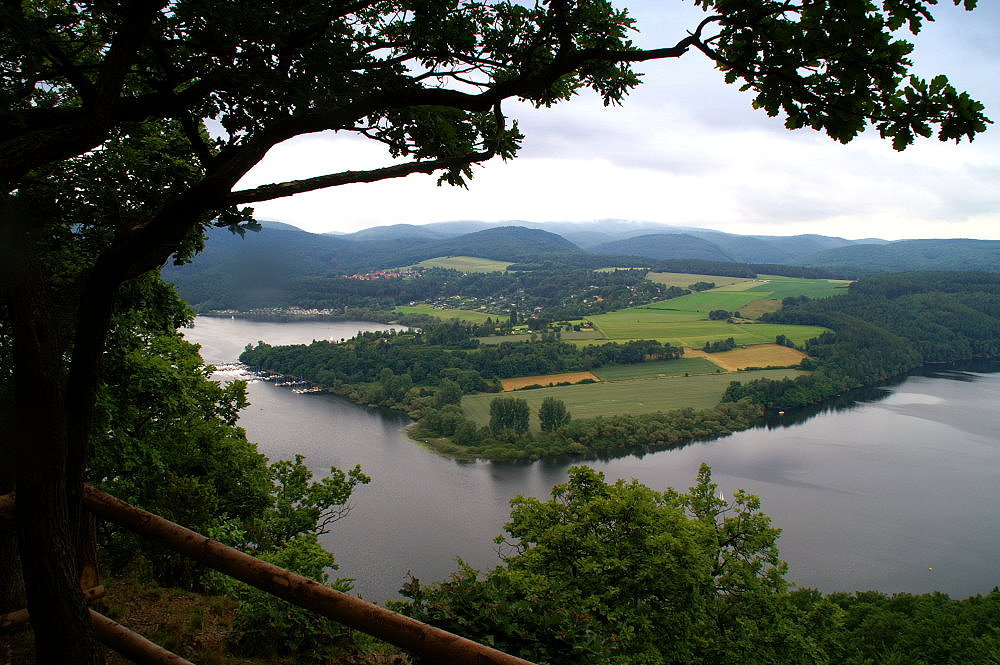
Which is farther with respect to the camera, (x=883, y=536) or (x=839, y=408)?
(x=839, y=408)

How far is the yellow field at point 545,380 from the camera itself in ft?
121

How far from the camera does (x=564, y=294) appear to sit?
74.2m

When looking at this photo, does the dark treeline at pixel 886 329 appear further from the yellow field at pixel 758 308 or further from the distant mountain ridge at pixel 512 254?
the distant mountain ridge at pixel 512 254

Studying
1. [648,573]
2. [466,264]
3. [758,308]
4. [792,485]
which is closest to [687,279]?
[758,308]

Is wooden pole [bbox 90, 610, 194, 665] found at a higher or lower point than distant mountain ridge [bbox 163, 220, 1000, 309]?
lower

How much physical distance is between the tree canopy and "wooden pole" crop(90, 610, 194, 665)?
0.21 metres

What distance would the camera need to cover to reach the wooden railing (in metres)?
1.44

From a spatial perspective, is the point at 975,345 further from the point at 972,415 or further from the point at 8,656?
the point at 8,656

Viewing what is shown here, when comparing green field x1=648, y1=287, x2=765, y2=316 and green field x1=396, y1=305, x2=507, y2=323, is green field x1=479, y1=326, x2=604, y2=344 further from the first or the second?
green field x1=648, y1=287, x2=765, y2=316

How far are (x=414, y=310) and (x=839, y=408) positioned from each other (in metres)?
42.6

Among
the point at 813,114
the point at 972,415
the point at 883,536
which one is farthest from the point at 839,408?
the point at 813,114

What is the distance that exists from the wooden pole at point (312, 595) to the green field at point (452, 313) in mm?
54687

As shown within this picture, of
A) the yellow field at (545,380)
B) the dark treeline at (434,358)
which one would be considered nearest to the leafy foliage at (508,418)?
the dark treeline at (434,358)

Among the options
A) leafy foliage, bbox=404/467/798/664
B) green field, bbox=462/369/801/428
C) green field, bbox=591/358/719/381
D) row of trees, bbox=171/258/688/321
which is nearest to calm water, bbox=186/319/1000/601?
green field, bbox=462/369/801/428
